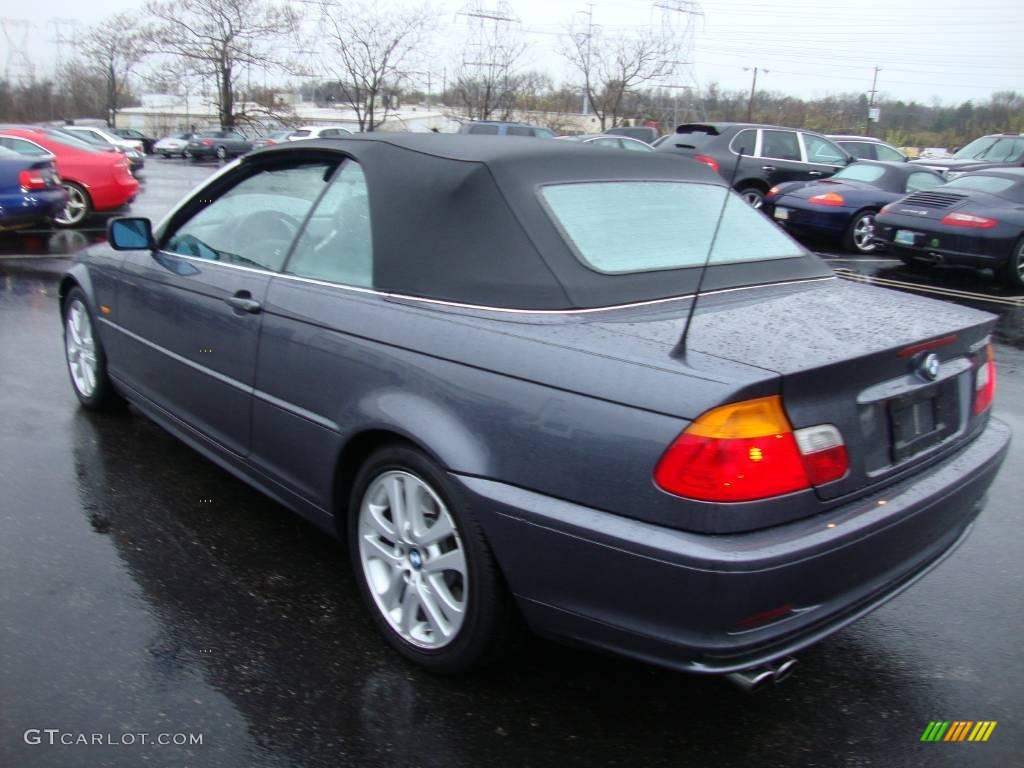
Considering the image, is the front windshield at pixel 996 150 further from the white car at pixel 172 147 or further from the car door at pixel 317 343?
the white car at pixel 172 147

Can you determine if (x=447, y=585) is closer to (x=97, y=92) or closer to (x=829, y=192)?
(x=829, y=192)

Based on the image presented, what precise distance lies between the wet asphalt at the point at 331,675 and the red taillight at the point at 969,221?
720 centimetres

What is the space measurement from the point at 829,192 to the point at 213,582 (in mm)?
11631

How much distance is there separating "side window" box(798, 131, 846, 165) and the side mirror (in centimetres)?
1429

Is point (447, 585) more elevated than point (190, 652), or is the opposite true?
point (447, 585)

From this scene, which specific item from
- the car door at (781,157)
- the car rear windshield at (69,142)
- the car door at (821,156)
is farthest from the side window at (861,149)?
the car rear windshield at (69,142)

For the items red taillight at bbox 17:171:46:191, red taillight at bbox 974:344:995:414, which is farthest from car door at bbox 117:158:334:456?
red taillight at bbox 17:171:46:191

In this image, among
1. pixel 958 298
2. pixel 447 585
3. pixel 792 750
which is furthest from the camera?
pixel 958 298

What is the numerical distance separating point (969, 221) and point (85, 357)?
9305 millimetres

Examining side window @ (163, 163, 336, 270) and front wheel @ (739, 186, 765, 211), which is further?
front wheel @ (739, 186, 765, 211)

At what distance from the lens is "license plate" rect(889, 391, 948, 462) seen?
96.6 inches

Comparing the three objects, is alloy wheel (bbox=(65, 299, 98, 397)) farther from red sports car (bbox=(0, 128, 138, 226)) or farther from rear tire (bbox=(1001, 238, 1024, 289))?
rear tire (bbox=(1001, 238, 1024, 289))

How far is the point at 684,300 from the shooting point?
111 inches

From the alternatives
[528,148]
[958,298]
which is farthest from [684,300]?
[958,298]
